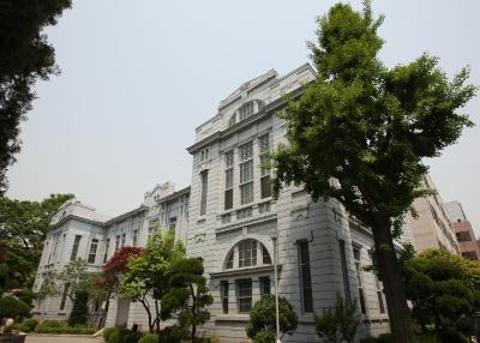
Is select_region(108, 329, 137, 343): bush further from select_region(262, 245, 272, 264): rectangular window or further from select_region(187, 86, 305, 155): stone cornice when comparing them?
select_region(187, 86, 305, 155): stone cornice

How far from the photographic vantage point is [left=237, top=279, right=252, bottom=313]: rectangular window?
49.5 feet

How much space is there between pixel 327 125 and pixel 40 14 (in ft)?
27.6

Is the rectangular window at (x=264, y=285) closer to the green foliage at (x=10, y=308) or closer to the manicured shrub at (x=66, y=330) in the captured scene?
the green foliage at (x=10, y=308)

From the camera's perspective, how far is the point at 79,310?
27.5 metres

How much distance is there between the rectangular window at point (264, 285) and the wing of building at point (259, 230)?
4 cm

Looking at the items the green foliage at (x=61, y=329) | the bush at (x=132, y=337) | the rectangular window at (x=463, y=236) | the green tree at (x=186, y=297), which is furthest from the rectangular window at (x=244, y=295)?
the rectangular window at (x=463, y=236)

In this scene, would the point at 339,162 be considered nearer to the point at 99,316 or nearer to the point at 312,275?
the point at 312,275

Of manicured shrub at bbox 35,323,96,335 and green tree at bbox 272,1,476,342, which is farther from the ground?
green tree at bbox 272,1,476,342

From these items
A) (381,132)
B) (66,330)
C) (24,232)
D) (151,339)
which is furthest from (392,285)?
(24,232)

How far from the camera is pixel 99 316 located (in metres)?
27.8

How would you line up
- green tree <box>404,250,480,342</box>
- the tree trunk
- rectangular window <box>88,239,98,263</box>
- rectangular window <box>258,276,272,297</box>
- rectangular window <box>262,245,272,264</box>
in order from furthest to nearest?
rectangular window <box>88,239,98,263</box>, rectangular window <box>262,245,272,264</box>, rectangular window <box>258,276,272,297</box>, green tree <box>404,250,480,342</box>, the tree trunk

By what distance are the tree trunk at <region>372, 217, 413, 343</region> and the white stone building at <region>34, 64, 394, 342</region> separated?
2.39 metres

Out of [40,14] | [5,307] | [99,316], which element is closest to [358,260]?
[40,14]

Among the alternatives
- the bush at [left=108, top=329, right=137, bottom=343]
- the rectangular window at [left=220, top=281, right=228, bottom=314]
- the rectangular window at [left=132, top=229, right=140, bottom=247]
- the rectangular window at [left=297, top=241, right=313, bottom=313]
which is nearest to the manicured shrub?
the rectangular window at [left=132, top=229, right=140, bottom=247]
